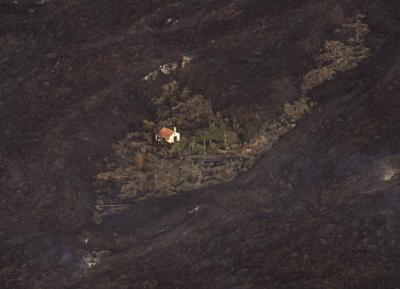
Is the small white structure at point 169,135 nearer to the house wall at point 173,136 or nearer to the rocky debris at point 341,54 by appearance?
the house wall at point 173,136

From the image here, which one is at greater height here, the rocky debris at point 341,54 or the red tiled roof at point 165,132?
the rocky debris at point 341,54

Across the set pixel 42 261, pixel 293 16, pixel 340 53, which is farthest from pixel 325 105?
pixel 42 261

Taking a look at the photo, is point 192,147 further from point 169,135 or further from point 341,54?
point 341,54

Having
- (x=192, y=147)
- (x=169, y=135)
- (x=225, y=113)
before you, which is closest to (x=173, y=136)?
(x=169, y=135)

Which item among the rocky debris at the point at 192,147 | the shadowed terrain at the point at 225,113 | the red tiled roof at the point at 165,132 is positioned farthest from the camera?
the red tiled roof at the point at 165,132

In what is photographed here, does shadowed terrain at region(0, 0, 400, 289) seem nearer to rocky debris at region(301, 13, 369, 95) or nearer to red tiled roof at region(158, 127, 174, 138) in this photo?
rocky debris at region(301, 13, 369, 95)

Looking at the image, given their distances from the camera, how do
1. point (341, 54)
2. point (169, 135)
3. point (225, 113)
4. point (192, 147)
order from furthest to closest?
1. point (341, 54)
2. point (225, 113)
3. point (169, 135)
4. point (192, 147)

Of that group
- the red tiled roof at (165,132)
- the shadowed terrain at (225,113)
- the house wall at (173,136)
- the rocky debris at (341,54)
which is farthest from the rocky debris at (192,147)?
the red tiled roof at (165,132)

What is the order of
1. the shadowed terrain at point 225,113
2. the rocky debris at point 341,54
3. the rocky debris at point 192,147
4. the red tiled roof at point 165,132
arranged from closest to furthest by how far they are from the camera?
the shadowed terrain at point 225,113, the rocky debris at point 192,147, the red tiled roof at point 165,132, the rocky debris at point 341,54

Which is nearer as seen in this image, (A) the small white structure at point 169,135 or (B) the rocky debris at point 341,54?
(A) the small white structure at point 169,135
